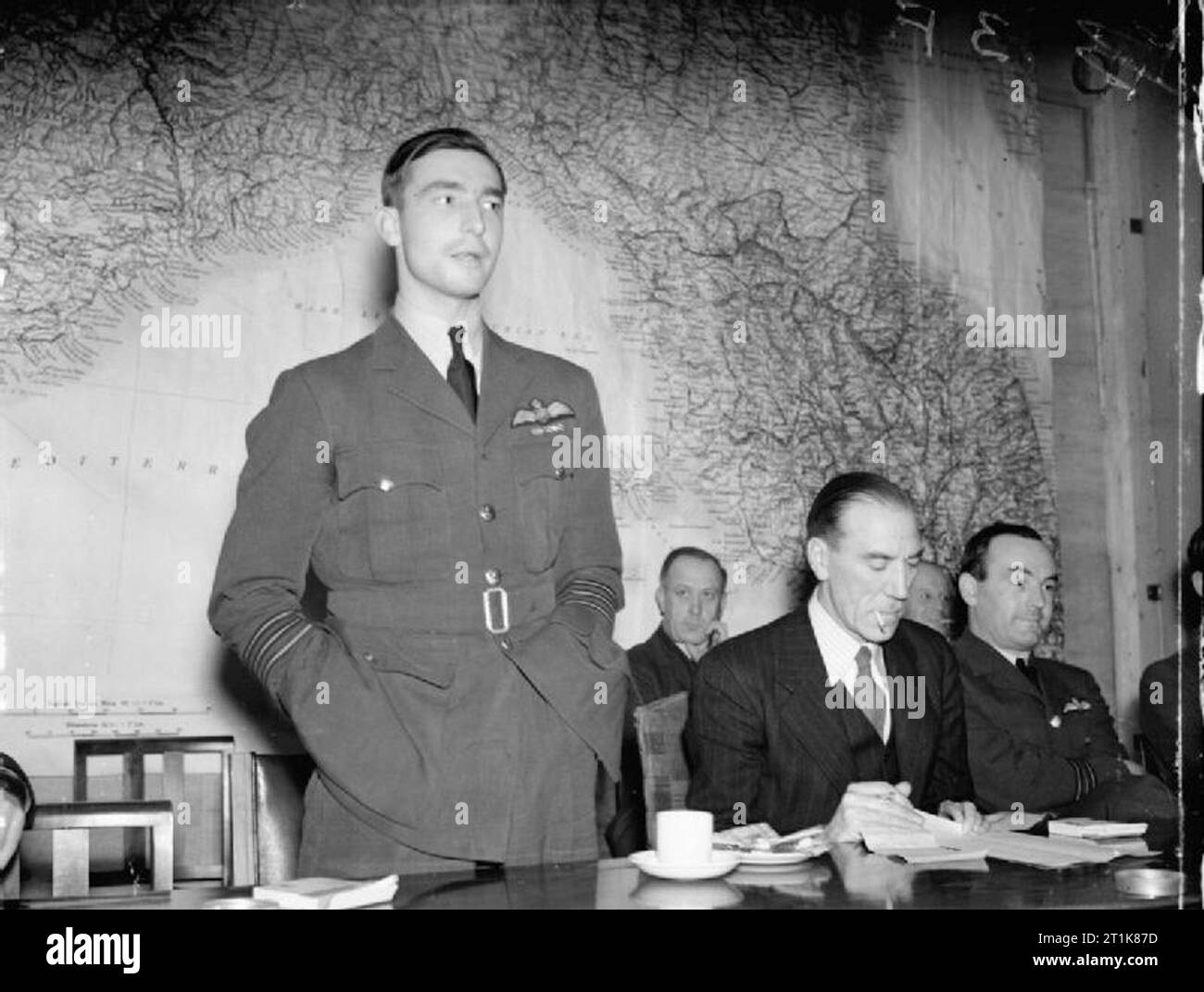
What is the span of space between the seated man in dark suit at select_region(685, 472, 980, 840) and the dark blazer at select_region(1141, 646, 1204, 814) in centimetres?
110

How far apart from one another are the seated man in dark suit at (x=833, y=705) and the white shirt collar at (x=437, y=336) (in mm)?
708

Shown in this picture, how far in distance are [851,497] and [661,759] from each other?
2.00 ft

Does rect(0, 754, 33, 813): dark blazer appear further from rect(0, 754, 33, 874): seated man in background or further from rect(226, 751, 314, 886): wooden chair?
rect(226, 751, 314, 886): wooden chair

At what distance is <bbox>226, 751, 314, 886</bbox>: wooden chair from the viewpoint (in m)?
2.82

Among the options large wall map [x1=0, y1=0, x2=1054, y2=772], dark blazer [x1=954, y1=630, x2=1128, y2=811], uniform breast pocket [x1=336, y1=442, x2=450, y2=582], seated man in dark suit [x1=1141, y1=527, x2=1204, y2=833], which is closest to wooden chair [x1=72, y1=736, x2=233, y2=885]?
large wall map [x1=0, y1=0, x2=1054, y2=772]

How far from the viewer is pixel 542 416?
2936 millimetres

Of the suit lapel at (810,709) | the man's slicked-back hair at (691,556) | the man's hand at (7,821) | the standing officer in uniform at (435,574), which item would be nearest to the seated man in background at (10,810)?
the man's hand at (7,821)

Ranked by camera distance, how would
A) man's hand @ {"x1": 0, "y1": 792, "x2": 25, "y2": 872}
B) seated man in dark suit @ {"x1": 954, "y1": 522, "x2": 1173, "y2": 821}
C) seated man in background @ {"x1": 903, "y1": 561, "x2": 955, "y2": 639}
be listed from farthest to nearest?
seated man in background @ {"x1": 903, "y1": 561, "x2": 955, "y2": 639}
seated man in dark suit @ {"x1": 954, "y1": 522, "x2": 1173, "y2": 821}
man's hand @ {"x1": 0, "y1": 792, "x2": 25, "y2": 872}

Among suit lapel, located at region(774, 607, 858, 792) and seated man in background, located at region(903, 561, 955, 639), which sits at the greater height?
seated man in background, located at region(903, 561, 955, 639)

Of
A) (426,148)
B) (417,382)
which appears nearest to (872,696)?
(417,382)

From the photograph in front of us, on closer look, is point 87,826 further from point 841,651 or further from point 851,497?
point 851,497

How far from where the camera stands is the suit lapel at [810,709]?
2723 millimetres

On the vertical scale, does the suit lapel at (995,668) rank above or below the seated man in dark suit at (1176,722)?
above

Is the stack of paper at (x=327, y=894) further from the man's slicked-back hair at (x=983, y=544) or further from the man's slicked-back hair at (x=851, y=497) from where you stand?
the man's slicked-back hair at (x=983, y=544)
